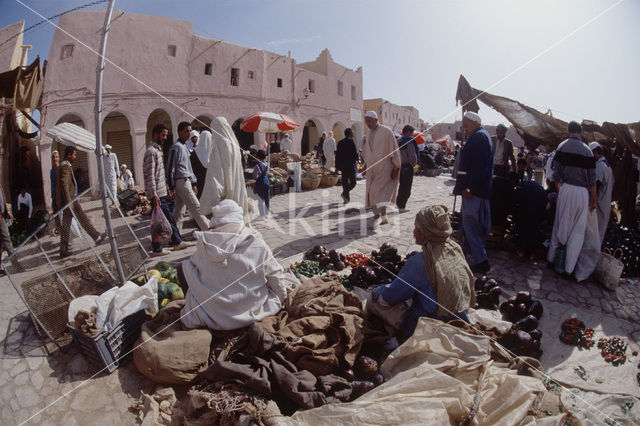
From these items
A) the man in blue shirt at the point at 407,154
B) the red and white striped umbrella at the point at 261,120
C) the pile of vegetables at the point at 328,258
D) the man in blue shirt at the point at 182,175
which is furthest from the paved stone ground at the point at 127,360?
the red and white striped umbrella at the point at 261,120

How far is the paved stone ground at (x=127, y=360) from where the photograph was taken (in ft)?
8.37

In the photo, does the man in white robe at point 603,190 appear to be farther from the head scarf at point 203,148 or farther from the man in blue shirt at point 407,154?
the head scarf at point 203,148

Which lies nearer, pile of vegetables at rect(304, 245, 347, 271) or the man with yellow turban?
the man with yellow turban

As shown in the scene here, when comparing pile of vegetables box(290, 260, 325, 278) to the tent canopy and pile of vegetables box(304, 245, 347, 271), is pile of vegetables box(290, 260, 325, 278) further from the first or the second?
the tent canopy

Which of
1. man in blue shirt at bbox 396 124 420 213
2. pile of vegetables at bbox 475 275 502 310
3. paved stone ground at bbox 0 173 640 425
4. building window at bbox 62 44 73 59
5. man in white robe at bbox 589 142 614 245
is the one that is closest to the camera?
paved stone ground at bbox 0 173 640 425

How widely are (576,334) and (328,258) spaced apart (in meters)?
2.79

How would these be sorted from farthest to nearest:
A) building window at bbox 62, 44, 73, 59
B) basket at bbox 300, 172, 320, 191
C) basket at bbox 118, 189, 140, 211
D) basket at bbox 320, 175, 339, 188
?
building window at bbox 62, 44, 73, 59 → basket at bbox 320, 175, 339, 188 → basket at bbox 300, 172, 320, 191 → basket at bbox 118, 189, 140, 211

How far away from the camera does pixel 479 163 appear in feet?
14.6

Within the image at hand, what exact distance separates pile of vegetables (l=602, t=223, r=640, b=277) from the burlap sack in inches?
208

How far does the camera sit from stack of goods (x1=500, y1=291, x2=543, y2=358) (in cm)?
300

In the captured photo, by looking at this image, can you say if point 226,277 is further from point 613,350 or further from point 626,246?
point 626,246

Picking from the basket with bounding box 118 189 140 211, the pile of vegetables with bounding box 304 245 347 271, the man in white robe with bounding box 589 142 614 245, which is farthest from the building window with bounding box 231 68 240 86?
the man in white robe with bounding box 589 142 614 245

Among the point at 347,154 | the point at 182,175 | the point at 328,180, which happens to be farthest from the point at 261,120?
the point at 182,175

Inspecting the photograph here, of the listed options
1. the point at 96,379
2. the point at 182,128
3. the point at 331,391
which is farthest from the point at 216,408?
the point at 182,128
